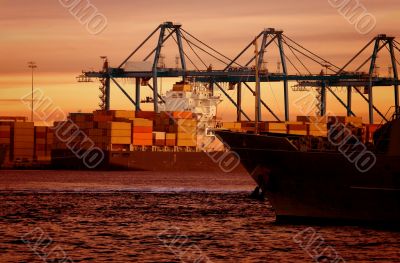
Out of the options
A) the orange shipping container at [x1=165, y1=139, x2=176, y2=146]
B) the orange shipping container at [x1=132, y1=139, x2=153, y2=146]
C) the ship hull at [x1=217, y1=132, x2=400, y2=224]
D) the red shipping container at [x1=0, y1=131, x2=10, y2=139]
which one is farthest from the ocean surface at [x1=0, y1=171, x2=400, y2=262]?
the red shipping container at [x1=0, y1=131, x2=10, y2=139]

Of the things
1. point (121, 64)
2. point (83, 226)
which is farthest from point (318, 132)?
point (83, 226)

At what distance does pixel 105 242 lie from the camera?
135 feet

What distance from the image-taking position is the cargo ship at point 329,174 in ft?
139

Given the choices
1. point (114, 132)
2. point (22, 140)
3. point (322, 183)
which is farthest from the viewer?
point (22, 140)

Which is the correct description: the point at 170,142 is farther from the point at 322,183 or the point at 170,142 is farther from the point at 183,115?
the point at 322,183

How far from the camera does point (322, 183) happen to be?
143 ft

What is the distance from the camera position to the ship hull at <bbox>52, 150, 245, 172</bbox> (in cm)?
14175

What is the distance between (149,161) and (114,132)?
22.4 feet

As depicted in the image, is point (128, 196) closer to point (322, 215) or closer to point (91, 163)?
point (322, 215)

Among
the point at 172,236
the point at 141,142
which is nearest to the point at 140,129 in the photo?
the point at 141,142

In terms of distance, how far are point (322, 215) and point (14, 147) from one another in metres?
111

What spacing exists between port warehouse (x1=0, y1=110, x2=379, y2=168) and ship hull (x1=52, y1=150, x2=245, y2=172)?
124 centimetres

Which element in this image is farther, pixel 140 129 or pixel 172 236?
pixel 140 129

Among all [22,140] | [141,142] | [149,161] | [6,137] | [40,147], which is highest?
[6,137]
